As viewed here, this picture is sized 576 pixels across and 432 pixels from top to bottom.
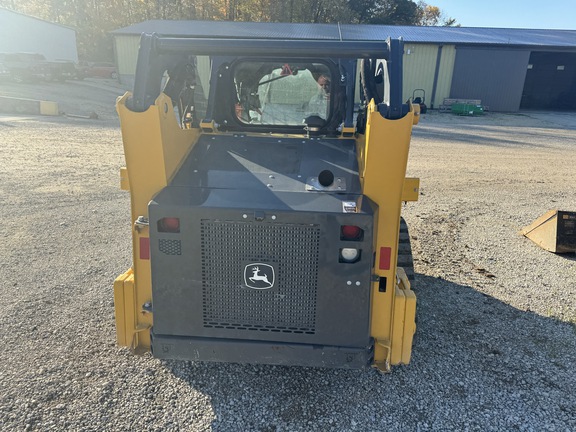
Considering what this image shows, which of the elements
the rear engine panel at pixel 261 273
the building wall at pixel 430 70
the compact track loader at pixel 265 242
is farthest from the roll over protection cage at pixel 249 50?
the building wall at pixel 430 70

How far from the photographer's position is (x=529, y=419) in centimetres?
306

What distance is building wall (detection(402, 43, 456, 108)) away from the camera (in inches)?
1051

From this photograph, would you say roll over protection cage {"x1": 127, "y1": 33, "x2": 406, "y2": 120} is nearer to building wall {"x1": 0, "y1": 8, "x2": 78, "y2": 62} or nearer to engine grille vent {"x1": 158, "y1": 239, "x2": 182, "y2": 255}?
engine grille vent {"x1": 158, "y1": 239, "x2": 182, "y2": 255}

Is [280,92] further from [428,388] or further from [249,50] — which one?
[428,388]

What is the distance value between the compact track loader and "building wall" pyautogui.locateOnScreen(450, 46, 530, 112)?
2675cm

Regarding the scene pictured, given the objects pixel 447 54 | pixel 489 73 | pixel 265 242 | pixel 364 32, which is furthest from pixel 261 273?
pixel 489 73

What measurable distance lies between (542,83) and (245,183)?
117ft

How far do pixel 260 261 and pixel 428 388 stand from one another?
1590 millimetres

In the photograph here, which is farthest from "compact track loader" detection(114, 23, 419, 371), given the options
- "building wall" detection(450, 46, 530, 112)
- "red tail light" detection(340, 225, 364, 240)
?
"building wall" detection(450, 46, 530, 112)

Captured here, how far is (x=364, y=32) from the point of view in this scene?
2783 cm

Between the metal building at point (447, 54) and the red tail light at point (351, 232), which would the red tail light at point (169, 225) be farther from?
the metal building at point (447, 54)

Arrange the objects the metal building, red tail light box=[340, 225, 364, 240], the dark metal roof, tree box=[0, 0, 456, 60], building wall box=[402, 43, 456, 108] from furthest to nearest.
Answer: tree box=[0, 0, 456, 60] < building wall box=[402, 43, 456, 108] < the metal building < the dark metal roof < red tail light box=[340, 225, 364, 240]

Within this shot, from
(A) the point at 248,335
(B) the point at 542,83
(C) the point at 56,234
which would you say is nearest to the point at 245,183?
(A) the point at 248,335

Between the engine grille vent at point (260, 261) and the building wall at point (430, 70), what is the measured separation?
25747mm
